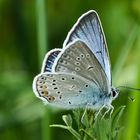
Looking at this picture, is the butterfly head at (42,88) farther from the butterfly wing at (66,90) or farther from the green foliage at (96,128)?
the green foliage at (96,128)

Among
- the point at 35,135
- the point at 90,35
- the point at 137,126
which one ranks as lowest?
the point at 35,135

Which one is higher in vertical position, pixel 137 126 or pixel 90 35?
pixel 90 35

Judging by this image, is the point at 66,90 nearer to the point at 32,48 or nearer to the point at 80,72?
the point at 80,72

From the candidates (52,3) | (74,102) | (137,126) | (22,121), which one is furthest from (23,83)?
(74,102)

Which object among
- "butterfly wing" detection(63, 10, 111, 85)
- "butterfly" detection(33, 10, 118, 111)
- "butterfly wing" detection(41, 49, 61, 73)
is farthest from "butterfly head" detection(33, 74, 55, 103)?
"butterfly wing" detection(63, 10, 111, 85)

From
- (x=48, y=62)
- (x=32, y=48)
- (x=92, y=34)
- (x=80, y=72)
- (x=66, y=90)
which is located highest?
(x=92, y=34)

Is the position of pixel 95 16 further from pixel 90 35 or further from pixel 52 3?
pixel 52 3

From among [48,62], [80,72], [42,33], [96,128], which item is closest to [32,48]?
[42,33]
